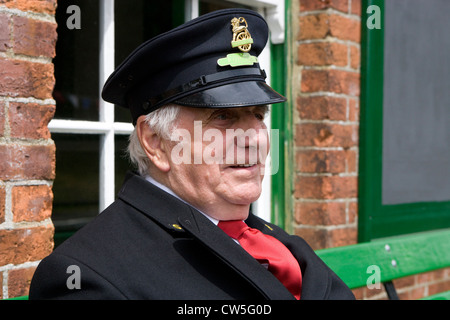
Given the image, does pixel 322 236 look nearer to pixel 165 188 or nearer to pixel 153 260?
pixel 165 188

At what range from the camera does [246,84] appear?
5.71 ft

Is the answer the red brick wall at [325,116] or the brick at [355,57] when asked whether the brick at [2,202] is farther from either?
the brick at [355,57]

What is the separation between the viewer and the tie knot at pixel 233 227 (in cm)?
179

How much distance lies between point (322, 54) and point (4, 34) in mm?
1651

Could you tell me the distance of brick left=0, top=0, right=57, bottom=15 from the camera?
1852mm

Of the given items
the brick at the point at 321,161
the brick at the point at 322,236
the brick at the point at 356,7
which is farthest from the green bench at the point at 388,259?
the brick at the point at 356,7

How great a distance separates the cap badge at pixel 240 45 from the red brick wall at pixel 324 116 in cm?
121

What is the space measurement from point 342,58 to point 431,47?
43.6 inches

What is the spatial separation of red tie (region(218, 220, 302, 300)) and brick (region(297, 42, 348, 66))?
137 centimetres

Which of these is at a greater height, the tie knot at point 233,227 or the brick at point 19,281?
the tie knot at point 233,227

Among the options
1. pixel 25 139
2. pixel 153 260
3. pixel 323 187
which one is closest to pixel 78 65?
pixel 25 139

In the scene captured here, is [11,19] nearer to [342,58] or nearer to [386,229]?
[342,58]

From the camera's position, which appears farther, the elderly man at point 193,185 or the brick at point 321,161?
the brick at point 321,161
